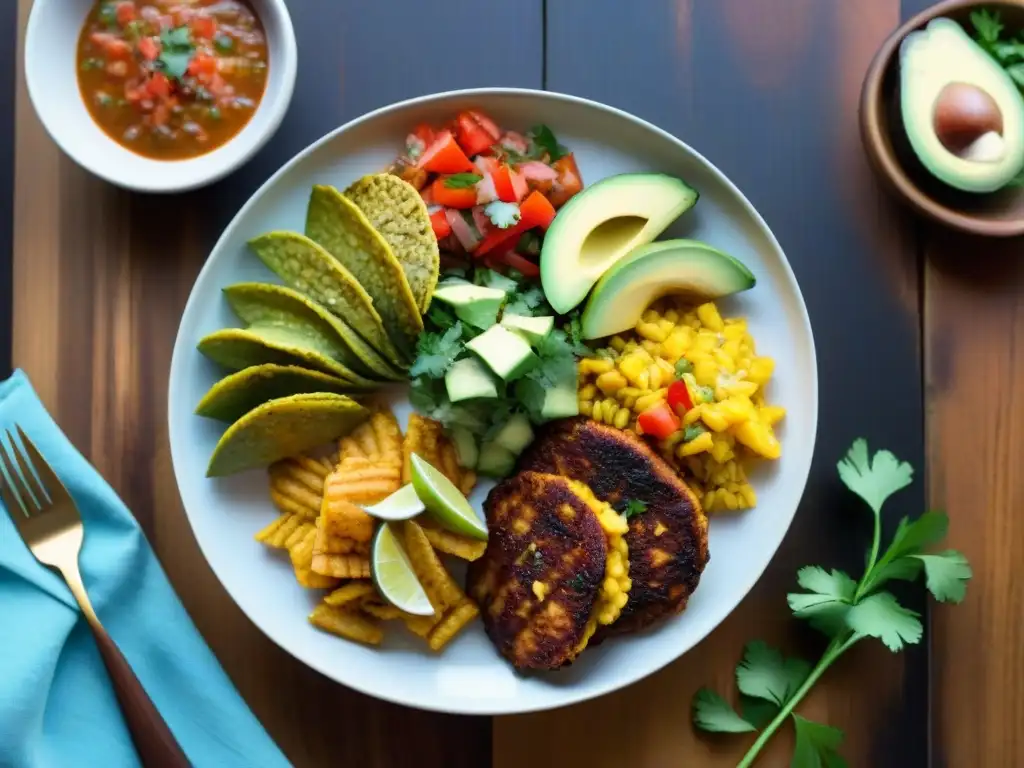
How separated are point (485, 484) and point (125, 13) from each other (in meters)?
1.27

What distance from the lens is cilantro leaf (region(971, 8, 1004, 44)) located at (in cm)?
208

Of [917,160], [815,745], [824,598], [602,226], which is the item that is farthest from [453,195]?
[815,745]

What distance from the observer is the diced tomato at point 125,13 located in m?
2.05

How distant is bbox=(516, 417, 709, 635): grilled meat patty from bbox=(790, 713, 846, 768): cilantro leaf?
1.57 ft

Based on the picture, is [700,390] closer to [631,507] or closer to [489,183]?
[631,507]

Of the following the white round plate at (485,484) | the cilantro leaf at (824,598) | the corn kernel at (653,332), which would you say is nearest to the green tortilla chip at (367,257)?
the white round plate at (485,484)

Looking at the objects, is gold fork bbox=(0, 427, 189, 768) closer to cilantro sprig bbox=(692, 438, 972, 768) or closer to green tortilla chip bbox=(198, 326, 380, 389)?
green tortilla chip bbox=(198, 326, 380, 389)

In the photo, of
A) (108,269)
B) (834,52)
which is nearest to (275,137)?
(108,269)

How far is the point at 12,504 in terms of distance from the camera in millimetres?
2020

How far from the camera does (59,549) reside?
6.71 feet

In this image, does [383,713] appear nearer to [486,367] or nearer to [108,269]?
[486,367]

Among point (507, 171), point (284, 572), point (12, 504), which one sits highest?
point (507, 171)

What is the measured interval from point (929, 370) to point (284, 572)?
157 centimetres

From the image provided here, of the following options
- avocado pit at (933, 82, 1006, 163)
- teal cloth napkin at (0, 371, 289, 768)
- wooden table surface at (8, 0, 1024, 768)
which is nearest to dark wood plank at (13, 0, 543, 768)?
wooden table surface at (8, 0, 1024, 768)
